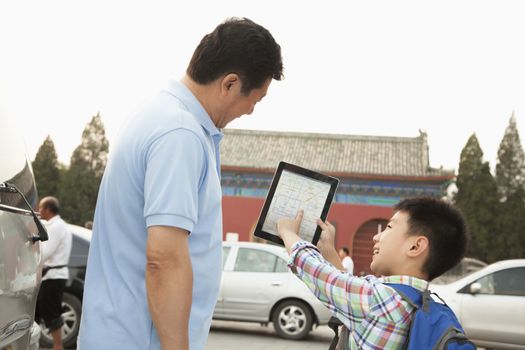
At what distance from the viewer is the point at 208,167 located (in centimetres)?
199

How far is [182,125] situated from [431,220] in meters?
1.04

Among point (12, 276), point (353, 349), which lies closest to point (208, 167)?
point (353, 349)

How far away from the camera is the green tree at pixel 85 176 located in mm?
40219

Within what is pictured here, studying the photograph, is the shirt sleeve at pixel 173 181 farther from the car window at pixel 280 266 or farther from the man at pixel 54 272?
the car window at pixel 280 266

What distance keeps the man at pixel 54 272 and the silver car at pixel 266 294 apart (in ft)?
13.4

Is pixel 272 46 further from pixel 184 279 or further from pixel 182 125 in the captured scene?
pixel 184 279

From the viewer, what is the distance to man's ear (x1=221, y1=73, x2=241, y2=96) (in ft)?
6.78

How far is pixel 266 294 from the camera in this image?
11.5 metres

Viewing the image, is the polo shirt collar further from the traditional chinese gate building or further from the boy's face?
the traditional chinese gate building

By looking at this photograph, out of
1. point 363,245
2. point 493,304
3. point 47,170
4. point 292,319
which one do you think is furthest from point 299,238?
point 47,170

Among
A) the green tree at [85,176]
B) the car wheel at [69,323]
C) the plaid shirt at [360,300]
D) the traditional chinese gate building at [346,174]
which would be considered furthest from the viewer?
the green tree at [85,176]

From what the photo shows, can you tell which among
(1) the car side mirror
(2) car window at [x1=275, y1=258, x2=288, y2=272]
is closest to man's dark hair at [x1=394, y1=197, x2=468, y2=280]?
(1) the car side mirror

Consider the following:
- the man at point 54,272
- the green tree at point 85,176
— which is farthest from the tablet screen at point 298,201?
the green tree at point 85,176

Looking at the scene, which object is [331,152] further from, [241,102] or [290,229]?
[241,102]
